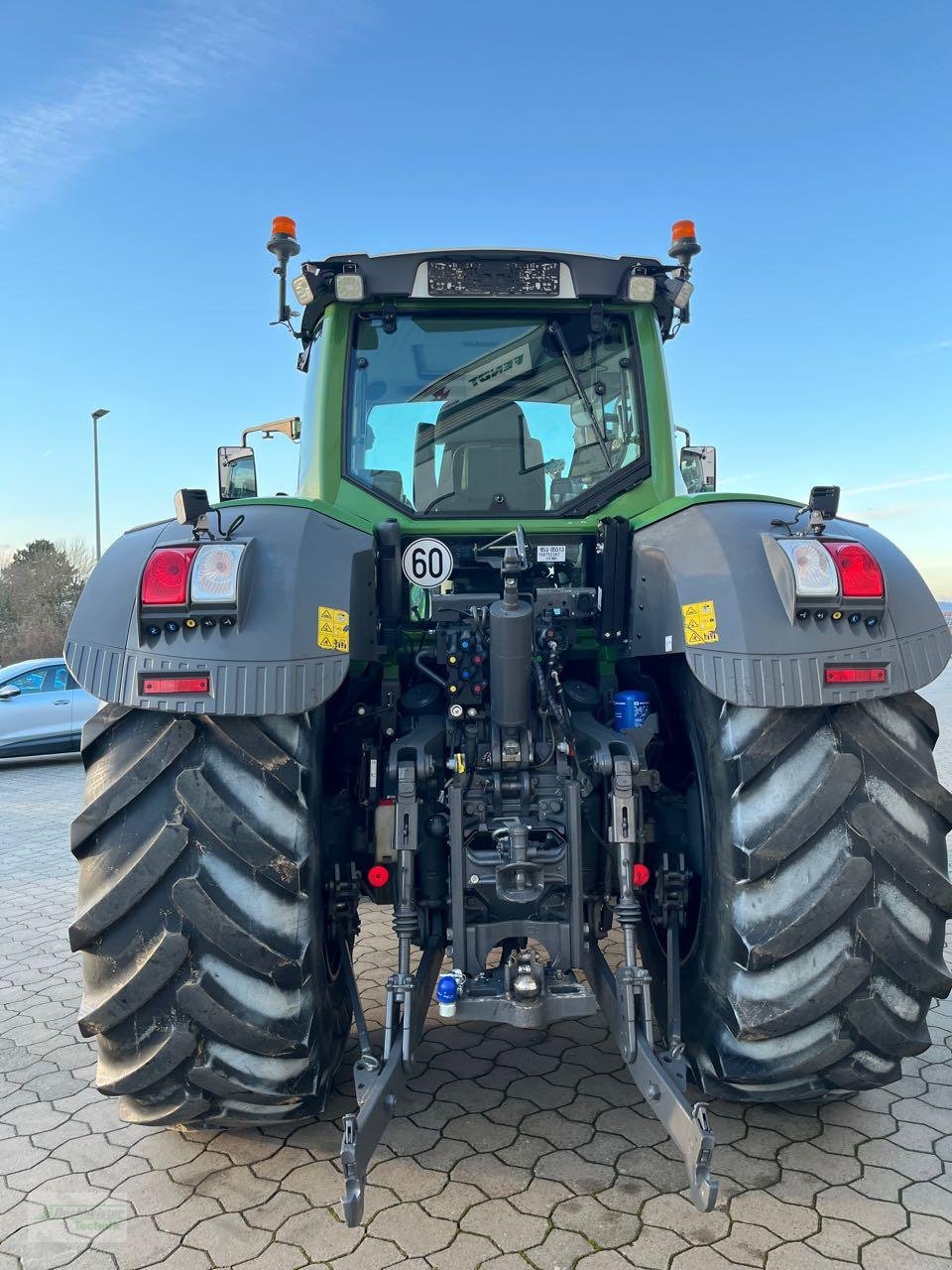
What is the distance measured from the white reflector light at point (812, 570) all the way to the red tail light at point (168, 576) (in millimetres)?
1668

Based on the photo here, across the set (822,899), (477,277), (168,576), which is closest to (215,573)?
(168,576)

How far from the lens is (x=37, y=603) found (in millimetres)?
37031

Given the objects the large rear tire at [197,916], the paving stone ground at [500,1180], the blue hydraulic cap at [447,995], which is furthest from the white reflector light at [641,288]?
the paving stone ground at [500,1180]

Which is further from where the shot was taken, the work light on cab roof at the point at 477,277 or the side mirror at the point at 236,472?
the side mirror at the point at 236,472

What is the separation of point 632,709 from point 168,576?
1.55m

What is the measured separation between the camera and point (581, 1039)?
→ 144 inches

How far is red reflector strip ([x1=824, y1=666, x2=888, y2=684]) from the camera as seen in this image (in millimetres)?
2516

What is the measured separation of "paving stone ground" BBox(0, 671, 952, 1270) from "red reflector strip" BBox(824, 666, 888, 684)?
1468 mm

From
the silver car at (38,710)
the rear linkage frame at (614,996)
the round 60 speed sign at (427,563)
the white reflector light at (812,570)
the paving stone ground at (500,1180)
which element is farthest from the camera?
the silver car at (38,710)

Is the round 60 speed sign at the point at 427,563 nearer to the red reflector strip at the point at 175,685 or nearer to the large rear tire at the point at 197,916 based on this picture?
the large rear tire at the point at 197,916

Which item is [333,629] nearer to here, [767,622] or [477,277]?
[767,622]

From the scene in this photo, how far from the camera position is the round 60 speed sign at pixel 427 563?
2961 millimetres

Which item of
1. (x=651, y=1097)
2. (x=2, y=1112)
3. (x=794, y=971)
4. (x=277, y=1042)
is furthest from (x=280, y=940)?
(x=2, y=1112)

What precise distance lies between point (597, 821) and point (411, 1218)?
127cm
